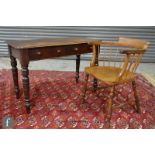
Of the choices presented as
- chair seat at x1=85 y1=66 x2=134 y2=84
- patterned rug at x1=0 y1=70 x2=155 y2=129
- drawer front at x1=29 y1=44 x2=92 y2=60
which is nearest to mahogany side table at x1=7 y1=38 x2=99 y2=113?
drawer front at x1=29 y1=44 x2=92 y2=60

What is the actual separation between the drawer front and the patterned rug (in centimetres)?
63

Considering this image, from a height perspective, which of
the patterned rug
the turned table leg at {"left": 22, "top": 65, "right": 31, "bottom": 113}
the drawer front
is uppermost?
the drawer front

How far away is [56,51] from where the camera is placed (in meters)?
2.33

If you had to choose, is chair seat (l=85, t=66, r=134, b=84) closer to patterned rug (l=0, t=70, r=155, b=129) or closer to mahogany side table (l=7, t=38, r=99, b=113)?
mahogany side table (l=7, t=38, r=99, b=113)

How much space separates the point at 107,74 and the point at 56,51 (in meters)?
0.64

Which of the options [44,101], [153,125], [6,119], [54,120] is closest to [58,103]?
[44,101]

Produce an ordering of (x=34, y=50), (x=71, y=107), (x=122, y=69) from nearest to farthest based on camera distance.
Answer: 1. (x=122, y=69)
2. (x=34, y=50)
3. (x=71, y=107)

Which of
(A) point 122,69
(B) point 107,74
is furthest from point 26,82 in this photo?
(A) point 122,69

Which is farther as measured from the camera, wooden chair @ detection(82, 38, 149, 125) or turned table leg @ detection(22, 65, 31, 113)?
turned table leg @ detection(22, 65, 31, 113)

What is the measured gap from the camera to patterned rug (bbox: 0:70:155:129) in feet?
7.02

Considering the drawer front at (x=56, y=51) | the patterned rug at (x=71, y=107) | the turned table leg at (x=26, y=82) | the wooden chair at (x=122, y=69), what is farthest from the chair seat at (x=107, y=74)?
the turned table leg at (x=26, y=82)

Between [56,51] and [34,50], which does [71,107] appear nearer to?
[56,51]

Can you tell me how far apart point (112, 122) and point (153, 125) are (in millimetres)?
427

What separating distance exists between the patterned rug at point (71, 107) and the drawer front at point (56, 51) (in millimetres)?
Answer: 629
